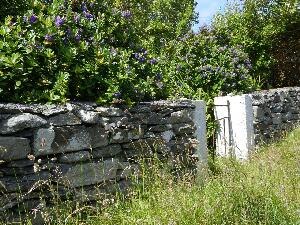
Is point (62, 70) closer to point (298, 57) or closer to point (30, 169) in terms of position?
point (30, 169)

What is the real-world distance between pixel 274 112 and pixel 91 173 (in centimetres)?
489

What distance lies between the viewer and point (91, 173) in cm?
356

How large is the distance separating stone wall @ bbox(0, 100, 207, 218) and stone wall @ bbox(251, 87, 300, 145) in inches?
104

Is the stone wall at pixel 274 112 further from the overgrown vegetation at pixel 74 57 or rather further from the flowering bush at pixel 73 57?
the flowering bush at pixel 73 57

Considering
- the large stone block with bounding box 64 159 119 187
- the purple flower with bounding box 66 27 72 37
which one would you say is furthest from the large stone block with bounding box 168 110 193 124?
the purple flower with bounding box 66 27 72 37

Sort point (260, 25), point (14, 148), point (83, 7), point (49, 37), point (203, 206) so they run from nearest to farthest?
point (14, 148)
point (203, 206)
point (49, 37)
point (83, 7)
point (260, 25)

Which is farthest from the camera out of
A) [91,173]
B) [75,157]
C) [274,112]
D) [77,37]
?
[274,112]

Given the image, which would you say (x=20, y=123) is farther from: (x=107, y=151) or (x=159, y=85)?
(x=159, y=85)

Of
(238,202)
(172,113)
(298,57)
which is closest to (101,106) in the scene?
(172,113)

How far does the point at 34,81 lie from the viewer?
3.57 m

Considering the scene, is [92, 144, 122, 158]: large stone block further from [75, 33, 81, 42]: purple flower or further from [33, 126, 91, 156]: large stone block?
[75, 33, 81, 42]: purple flower

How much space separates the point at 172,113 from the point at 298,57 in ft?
21.6

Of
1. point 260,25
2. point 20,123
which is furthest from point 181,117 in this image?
point 260,25

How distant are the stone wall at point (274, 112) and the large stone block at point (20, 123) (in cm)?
427
